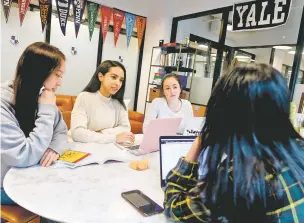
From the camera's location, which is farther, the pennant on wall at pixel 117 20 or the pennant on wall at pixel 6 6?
the pennant on wall at pixel 117 20

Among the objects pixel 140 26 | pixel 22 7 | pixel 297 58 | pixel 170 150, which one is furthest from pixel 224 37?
pixel 170 150

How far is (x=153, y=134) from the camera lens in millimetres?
1396

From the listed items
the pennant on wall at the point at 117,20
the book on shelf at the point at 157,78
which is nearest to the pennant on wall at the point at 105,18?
the pennant on wall at the point at 117,20

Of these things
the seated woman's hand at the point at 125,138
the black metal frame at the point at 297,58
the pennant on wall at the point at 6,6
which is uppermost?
the pennant on wall at the point at 6,6

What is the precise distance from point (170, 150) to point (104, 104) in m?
0.98

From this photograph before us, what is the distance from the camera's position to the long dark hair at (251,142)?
0.61 metres

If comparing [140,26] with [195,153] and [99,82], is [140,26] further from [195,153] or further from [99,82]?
[195,153]

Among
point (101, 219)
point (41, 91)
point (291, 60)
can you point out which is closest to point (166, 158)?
point (101, 219)

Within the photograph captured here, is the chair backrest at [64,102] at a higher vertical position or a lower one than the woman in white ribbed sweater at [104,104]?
lower

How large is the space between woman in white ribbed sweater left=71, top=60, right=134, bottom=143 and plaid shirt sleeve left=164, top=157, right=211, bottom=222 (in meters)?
0.99

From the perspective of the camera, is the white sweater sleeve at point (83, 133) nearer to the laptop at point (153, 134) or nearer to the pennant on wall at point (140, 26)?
the laptop at point (153, 134)

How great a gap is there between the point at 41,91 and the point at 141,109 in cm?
397

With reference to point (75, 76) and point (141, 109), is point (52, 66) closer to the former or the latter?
point (75, 76)

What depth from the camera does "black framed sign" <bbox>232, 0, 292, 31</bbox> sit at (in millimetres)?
3119
